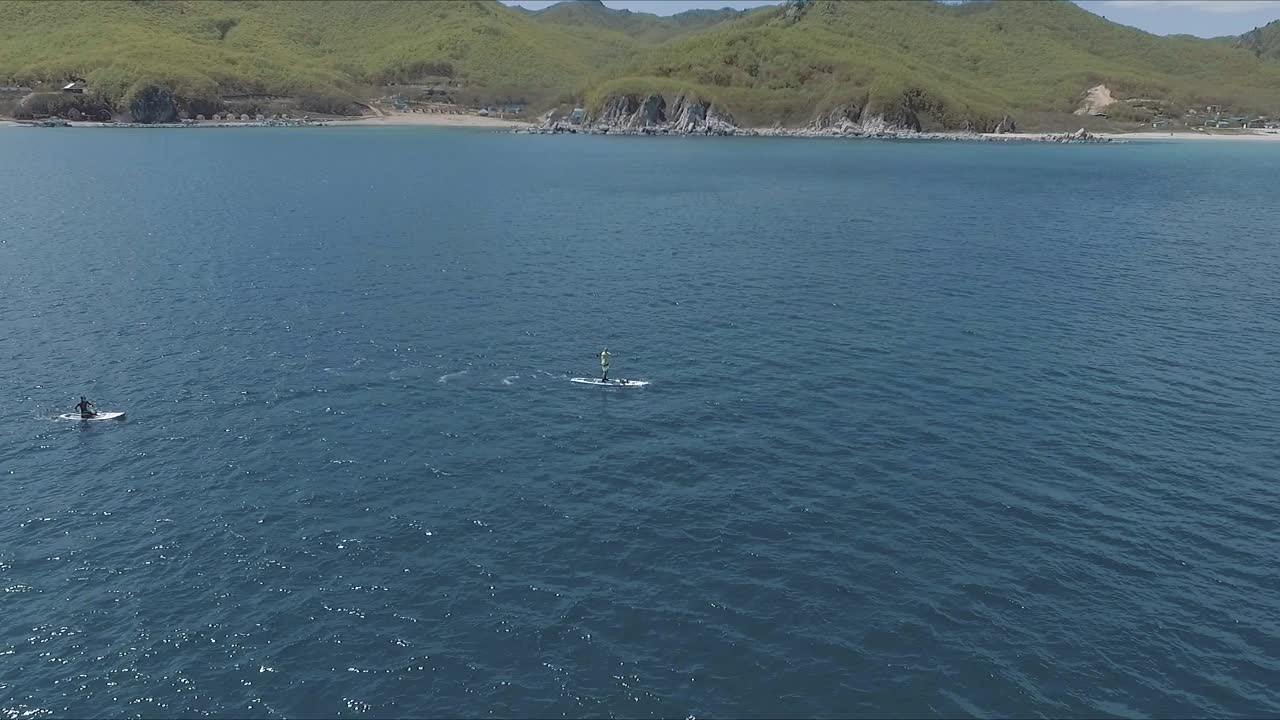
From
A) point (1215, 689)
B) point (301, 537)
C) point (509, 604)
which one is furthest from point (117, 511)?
point (1215, 689)

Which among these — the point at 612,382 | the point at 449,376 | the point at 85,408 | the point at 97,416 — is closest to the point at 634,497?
the point at 612,382

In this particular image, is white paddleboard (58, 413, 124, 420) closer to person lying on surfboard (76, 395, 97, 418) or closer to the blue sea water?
person lying on surfboard (76, 395, 97, 418)

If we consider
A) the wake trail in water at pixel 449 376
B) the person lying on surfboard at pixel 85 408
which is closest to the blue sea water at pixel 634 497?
the wake trail in water at pixel 449 376

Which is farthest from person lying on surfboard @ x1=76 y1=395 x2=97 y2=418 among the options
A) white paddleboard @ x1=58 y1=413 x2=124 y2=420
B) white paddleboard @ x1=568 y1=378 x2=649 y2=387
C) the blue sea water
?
white paddleboard @ x1=568 y1=378 x2=649 y2=387

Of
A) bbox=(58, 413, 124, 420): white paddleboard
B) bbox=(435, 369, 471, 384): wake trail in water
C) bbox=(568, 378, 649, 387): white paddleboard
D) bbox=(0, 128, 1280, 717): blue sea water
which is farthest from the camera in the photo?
bbox=(435, 369, 471, 384): wake trail in water

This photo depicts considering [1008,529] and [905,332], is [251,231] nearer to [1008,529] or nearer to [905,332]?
[905,332]

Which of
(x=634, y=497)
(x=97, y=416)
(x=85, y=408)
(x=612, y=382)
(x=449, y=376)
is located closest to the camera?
(x=634, y=497)

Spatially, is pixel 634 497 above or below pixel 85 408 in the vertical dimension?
below

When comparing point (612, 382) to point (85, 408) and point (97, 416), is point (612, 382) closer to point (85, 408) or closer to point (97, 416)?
point (97, 416)
